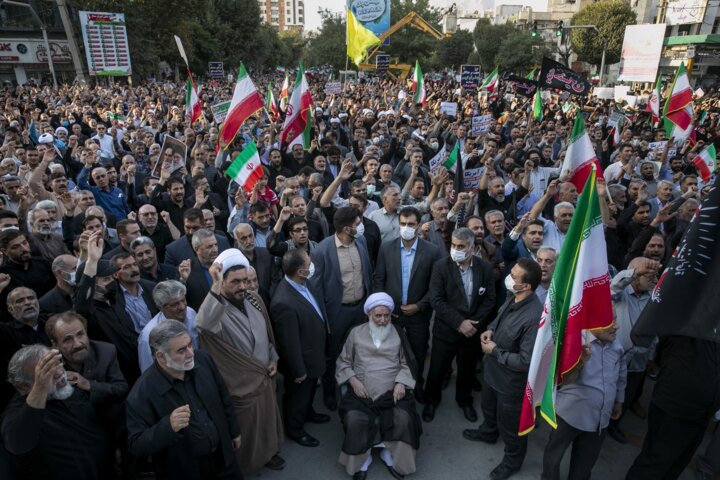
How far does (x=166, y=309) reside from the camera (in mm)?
3488

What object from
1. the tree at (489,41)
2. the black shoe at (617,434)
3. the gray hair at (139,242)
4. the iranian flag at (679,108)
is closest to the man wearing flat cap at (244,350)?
the gray hair at (139,242)

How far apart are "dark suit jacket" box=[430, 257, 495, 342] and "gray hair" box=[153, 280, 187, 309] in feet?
7.54

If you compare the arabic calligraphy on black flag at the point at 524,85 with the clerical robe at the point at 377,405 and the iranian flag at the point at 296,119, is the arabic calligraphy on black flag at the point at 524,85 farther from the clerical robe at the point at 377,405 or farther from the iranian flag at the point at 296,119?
the clerical robe at the point at 377,405

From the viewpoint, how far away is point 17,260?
4191mm

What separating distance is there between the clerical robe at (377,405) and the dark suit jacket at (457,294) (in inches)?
20.8

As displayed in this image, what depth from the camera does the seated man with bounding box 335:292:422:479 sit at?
4039mm

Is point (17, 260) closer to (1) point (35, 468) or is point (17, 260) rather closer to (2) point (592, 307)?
(1) point (35, 468)

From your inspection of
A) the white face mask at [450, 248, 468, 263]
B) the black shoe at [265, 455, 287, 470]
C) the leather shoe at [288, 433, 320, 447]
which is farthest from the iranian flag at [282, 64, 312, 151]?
the black shoe at [265, 455, 287, 470]

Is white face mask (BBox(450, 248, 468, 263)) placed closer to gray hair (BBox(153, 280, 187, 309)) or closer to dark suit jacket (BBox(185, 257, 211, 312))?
dark suit jacket (BBox(185, 257, 211, 312))

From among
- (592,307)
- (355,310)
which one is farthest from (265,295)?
(592,307)

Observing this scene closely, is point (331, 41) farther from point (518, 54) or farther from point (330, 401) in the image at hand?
point (330, 401)

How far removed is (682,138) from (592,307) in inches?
356

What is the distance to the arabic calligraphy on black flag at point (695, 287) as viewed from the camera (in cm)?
283

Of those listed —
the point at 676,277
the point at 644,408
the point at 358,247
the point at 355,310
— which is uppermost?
the point at 676,277
